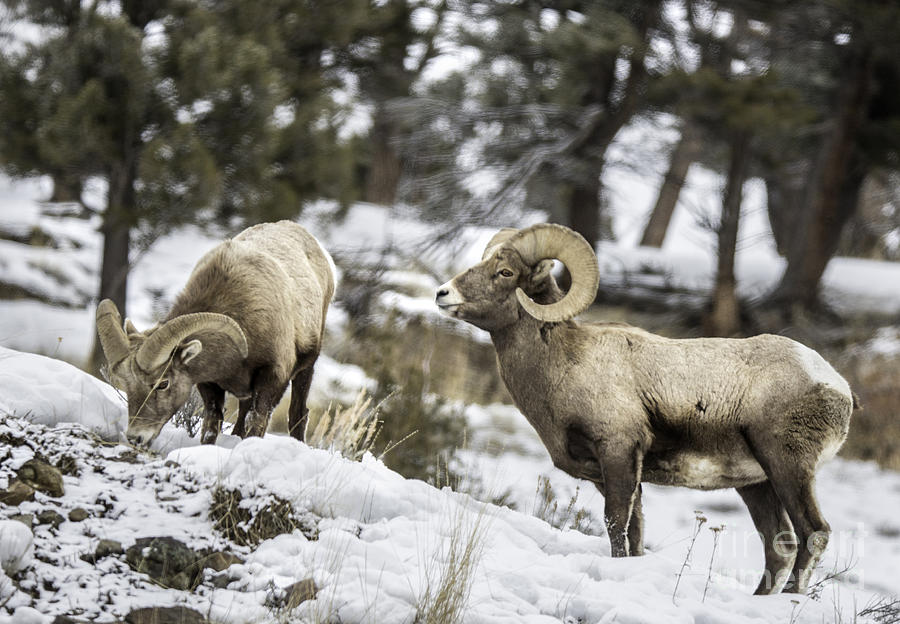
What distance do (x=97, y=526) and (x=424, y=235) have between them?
8.21m

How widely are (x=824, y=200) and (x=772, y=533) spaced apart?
10553 millimetres

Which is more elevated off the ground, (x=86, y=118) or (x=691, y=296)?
(x=86, y=118)

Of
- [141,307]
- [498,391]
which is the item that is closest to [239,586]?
[498,391]

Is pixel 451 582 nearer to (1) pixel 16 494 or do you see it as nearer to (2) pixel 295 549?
(2) pixel 295 549

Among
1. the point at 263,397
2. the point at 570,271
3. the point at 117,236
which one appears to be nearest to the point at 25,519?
the point at 263,397

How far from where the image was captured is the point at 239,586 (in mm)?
3805

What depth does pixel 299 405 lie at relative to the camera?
594 cm

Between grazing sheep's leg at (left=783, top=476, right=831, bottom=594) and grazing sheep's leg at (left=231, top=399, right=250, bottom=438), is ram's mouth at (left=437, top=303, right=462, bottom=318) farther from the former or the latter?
grazing sheep's leg at (left=783, top=476, right=831, bottom=594)

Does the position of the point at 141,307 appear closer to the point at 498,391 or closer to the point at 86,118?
the point at 86,118

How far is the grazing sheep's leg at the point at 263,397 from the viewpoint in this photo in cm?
514

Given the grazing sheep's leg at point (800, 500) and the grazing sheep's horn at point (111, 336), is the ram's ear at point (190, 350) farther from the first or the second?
the grazing sheep's leg at point (800, 500)

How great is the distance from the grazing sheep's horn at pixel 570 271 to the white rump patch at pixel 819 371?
3.65 ft

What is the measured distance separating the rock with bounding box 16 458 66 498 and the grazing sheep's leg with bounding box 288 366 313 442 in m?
1.93

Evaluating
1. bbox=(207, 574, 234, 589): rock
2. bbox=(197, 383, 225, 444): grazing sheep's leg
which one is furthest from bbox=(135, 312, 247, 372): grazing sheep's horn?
bbox=(207, 574, 234, 589): rock
